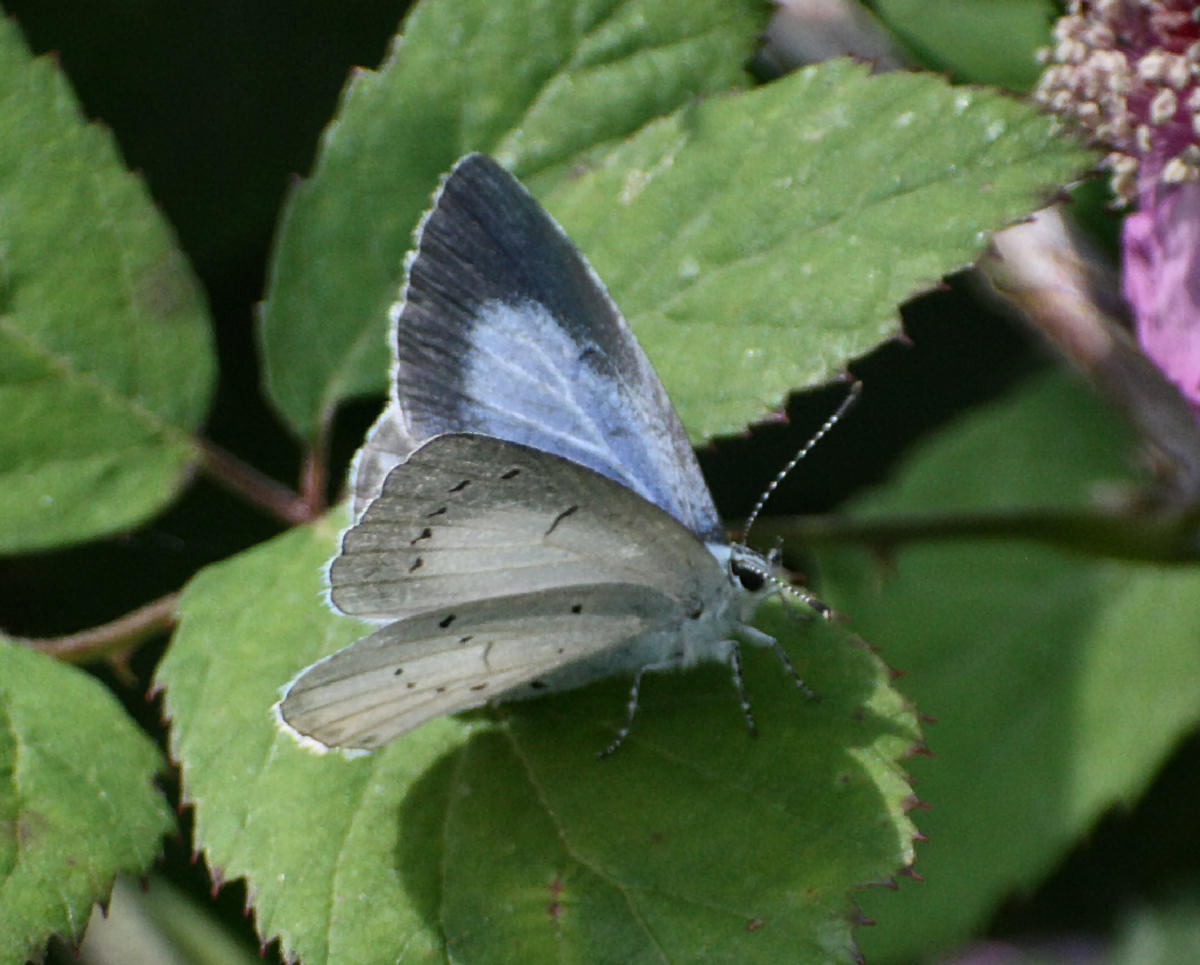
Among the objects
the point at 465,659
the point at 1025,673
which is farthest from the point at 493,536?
the point at 1025,673

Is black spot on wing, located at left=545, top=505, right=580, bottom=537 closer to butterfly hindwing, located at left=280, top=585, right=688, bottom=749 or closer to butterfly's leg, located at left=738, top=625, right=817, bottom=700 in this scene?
butterfly hindwing, located at left=280, top=585, right=688, bottom=749

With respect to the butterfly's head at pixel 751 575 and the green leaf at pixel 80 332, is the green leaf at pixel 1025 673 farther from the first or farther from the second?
the green leaf at pixel 80 332

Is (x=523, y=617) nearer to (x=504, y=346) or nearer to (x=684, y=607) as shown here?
(x=684, y=607)

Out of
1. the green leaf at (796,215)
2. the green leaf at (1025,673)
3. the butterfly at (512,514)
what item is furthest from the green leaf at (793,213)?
the green leaf at (1025,673)

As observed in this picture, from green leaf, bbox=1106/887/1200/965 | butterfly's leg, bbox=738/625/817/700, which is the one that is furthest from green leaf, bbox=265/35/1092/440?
green leaf, bbox=1106/887/1200/965

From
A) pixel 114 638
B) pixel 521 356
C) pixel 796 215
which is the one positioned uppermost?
pixel 796 215

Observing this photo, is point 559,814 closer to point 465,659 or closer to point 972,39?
point 465,659
